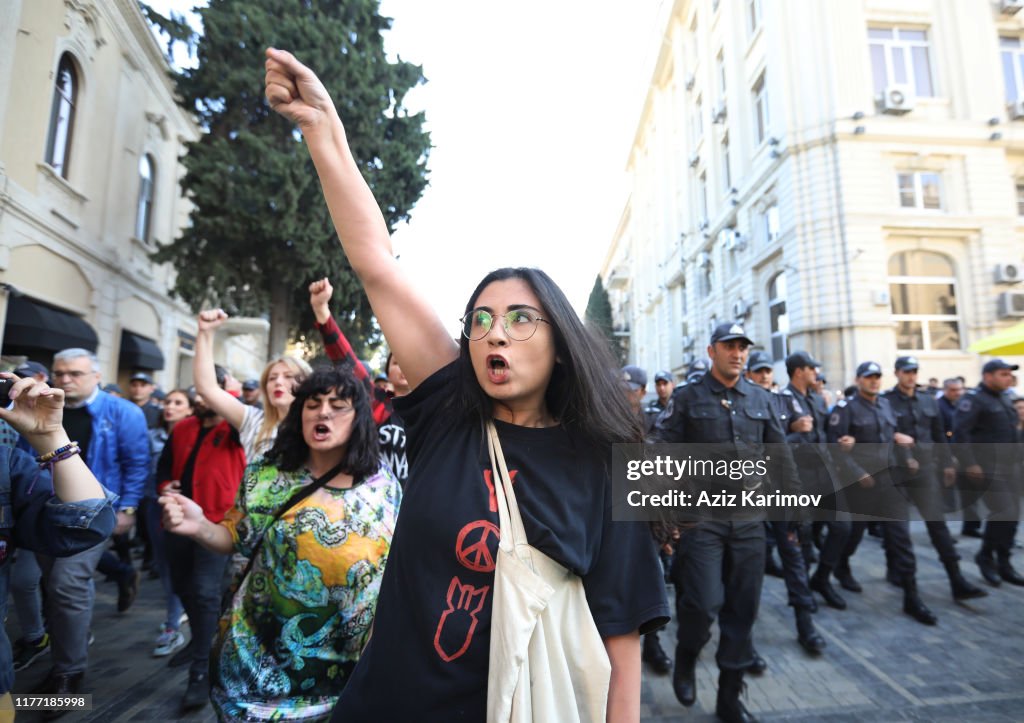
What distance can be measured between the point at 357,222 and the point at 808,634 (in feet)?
15.5

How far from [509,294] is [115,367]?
53.7 ft

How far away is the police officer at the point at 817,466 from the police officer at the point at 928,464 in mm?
765

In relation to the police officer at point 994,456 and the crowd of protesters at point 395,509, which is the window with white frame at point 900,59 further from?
the crowd of protesters at point 395,509

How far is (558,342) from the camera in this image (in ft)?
4.86

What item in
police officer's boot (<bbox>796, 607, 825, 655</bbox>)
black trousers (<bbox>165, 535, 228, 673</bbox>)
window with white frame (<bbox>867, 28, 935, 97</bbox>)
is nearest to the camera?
black trousers (<bbox>165, 535, 228, 673</bbox>)

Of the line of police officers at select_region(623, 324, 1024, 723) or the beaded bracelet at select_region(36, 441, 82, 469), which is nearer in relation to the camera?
the beaded bracelet at select_region(36, 441, 82, 469)

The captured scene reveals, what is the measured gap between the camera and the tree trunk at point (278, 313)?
1447 centimetres

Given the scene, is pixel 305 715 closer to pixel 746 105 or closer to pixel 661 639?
pixel 661 639

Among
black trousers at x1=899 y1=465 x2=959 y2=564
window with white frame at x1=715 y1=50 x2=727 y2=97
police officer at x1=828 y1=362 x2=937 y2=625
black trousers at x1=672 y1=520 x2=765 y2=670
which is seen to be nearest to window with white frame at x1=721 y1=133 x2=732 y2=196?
window with white frame at x1=715 y1=50 x2=727 y2=97

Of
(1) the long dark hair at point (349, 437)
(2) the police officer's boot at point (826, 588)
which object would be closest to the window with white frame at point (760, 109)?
(2) the police officer's boot at point (826, 588)

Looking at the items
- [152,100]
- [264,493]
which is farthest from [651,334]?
[264,493]

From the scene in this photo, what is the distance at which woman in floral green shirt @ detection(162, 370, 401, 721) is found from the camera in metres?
1.98

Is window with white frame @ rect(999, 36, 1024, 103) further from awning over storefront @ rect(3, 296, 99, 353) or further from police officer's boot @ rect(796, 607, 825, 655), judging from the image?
awning over storefront @ rect(3, 296, 99, 353)

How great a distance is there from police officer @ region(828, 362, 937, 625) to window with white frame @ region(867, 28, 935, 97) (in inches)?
604
